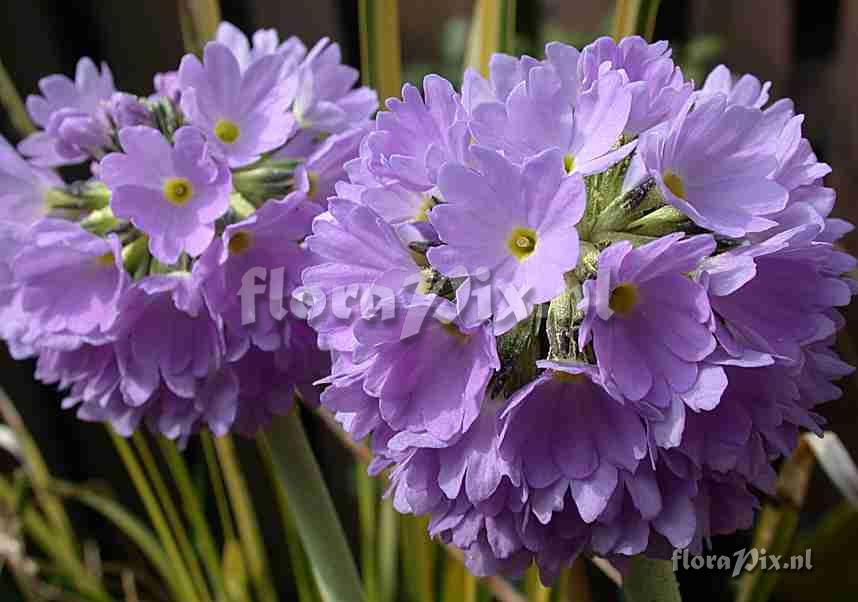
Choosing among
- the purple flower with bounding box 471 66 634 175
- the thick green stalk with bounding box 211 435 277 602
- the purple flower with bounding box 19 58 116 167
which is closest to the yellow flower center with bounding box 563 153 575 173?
the purple flower with bounding box 471 66 634 175

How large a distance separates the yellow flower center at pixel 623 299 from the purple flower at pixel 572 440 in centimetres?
2

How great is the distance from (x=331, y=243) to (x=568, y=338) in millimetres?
73

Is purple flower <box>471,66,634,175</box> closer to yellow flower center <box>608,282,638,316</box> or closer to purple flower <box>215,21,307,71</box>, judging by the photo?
yellow flower center <box>608,282,638,316</box>

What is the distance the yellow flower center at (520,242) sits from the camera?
24 centimetres

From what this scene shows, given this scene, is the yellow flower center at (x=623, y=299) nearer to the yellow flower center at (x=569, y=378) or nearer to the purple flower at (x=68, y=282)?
the yellow flower center at (x=569, y=378)

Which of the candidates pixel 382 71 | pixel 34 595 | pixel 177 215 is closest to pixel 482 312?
pixel 177 215

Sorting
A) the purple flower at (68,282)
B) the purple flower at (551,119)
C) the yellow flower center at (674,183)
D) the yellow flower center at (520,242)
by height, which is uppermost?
the purple flower at (551,119)

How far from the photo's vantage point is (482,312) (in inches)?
9.2

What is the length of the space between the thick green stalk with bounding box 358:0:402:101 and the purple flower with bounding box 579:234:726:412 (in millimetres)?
248

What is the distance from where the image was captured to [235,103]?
338 mm

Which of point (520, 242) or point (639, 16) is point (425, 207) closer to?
point (520, 242)

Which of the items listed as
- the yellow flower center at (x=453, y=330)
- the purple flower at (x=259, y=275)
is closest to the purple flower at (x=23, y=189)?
the purple flower at (x=259, y=275)

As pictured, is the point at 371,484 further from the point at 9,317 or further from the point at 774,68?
the point at 774,68

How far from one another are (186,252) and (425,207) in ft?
0.35
